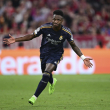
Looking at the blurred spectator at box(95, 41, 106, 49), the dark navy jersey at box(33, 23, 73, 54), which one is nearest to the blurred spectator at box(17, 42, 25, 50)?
the blurred spectator at box(95, 41, 106, 49)

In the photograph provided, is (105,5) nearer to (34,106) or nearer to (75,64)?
(75,64)

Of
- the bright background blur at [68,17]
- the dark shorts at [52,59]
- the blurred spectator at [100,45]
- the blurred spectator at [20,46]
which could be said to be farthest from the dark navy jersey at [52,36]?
the blurred spectator at [100,45]

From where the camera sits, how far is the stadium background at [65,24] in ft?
46.7

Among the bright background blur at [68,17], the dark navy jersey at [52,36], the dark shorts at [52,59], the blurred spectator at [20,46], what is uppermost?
the dark navy jersey at [52,36]

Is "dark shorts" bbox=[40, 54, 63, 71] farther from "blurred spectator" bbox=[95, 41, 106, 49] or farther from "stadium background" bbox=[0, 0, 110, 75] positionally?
"blurred spectator" bbox=[95, 41, 106, 49]

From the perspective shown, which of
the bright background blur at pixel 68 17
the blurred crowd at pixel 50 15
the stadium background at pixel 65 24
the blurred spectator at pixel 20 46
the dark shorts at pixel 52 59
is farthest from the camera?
the blurred crowd at pixel 50 15

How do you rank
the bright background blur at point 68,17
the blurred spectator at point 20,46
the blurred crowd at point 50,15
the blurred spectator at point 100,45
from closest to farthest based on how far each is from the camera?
the blurred spectator at point 20,46 < the blurred spectator at point 100,45 < the bright background blur at point 68,17 < the blurred crowd at point 50,15

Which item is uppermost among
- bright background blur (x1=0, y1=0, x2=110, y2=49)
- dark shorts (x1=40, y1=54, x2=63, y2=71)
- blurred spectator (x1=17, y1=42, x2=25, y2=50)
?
dark shorts (x1=40, y1=54, x2=63, y2=71)

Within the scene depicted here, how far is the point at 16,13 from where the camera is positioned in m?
18.3

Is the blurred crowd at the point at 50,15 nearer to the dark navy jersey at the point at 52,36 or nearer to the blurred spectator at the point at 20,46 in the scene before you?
the blurred spectator at the point at 20,46

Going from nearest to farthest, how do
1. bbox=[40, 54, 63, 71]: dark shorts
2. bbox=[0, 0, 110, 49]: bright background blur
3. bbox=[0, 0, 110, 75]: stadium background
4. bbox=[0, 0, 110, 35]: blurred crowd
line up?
1. bbox=[40, 54, 63, 71]: dark shorts
2. bbox=[0, 0, 110, 75]: stadium background
3. bbox=[0, 0, 110, 49]: bright background blur
4. bbox=[0, 0, 110, 35]: blurred crowd

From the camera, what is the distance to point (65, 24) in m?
18.1

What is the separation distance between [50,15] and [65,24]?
1190 mm

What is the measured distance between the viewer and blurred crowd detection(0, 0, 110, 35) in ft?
57.1
